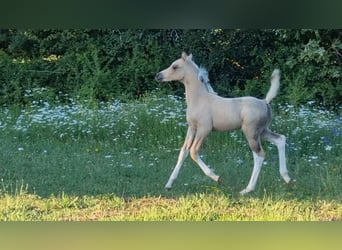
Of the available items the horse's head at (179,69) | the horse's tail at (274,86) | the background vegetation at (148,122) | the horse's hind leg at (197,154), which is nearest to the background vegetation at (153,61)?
the background vegetation at (148,122)

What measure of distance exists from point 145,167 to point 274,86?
33.6 inches

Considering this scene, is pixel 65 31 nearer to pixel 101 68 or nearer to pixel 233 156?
pixel 101 68

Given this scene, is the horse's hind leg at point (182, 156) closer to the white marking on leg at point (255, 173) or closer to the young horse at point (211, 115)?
the young horse at point (211, 115)

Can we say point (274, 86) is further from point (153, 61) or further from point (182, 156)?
point (153, 61)

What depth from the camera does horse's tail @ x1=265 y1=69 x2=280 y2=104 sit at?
3.70 m

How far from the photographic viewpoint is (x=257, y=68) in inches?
161

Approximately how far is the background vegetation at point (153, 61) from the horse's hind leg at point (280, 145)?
39 centimetres

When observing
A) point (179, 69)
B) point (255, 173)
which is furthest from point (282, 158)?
point (179, 69)

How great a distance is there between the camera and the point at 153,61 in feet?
13.6

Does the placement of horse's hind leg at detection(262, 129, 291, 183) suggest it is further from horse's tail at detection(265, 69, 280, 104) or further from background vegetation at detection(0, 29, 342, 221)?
horse's tail at detection(265, 69, 280, 104)

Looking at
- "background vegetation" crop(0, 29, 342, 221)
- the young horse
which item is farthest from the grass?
the young horse

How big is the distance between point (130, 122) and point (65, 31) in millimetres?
668

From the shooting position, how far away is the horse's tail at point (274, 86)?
3701 millimetres

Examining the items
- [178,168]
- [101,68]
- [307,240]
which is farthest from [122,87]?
[307,240]
